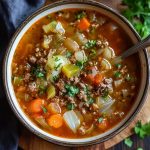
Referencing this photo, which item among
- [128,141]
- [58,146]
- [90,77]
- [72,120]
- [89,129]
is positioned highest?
[90,77]

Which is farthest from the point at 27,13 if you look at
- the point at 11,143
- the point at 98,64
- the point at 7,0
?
the point at 11,143

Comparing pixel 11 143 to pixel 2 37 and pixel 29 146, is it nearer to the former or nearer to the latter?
pixel 29 146

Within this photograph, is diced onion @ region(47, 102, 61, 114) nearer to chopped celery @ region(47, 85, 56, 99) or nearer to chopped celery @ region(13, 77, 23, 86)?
chopped celery @ region(47, 85, 56, 99)

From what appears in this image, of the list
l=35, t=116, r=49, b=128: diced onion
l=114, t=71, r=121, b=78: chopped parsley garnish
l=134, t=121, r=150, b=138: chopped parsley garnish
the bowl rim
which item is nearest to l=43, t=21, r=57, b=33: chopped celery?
the bowl rim

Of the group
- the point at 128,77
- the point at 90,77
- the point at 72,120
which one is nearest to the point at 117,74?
the point at 128,77

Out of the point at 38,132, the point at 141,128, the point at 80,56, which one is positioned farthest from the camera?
the point at 141,128

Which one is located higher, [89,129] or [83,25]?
[83,25]

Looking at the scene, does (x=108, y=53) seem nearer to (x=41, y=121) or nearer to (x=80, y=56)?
(x=80, y=56)
